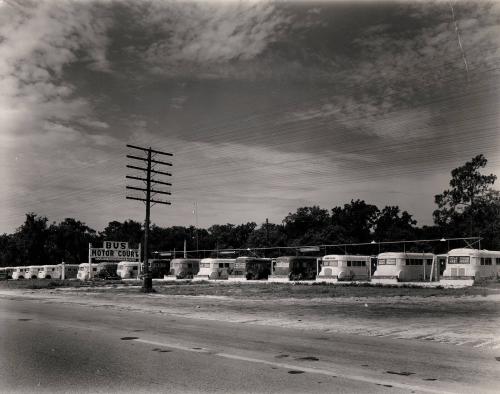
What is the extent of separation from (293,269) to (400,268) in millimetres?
11286

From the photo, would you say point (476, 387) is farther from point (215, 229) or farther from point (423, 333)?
point (215, 229)

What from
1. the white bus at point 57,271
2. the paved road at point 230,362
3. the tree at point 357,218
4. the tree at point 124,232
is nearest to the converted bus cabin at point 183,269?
the white bus at point 57,271

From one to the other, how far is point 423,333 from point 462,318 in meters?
4.12

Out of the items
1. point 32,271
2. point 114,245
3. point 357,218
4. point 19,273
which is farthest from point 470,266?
point 357,218

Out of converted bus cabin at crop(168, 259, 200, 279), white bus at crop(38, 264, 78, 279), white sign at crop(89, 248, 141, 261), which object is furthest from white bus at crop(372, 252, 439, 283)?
white bus at crop(38, 264, 78, 279)

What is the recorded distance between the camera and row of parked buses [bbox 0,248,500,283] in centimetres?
3741

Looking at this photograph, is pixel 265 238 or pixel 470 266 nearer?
pixel 470 266

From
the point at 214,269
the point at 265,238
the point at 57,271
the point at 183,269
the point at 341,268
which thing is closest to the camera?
the point at 341,268

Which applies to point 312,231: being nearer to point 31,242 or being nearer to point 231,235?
point 231,235

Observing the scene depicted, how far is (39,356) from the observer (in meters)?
9.21

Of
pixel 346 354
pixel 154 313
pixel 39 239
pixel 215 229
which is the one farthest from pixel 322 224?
pixel 346 354

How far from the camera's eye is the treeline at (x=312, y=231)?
7975 centimetres

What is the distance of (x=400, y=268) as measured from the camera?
134ft

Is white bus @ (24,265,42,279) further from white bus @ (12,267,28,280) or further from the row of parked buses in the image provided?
the row of parked buses
